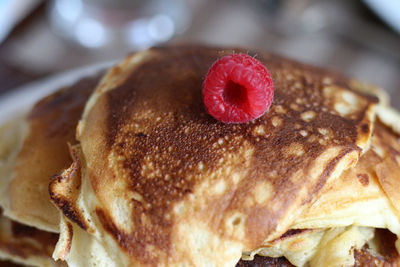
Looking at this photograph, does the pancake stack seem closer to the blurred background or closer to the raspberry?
the raspberry

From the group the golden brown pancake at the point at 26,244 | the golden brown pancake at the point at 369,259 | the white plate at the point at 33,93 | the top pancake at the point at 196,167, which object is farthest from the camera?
the white plate at the point at 33,93

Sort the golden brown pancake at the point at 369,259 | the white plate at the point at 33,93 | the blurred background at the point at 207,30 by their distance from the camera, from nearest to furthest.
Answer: the golden brown pancake at the point at 369,259 → the white plate at the point at 33,93 → the blurred background at the point at 207,30

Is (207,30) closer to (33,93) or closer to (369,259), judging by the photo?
(33,93)

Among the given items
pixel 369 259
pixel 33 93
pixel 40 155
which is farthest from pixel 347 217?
pixel 33 93

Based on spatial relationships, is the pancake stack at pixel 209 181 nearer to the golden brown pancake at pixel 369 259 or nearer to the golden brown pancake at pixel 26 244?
the golden brown pancake at pixel 369 259

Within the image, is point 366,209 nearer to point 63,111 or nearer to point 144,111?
point 144,111

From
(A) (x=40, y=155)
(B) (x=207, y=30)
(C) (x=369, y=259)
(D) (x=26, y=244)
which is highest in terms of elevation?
(A) (x=40, y=155)

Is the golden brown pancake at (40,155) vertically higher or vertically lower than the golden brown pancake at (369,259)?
higher

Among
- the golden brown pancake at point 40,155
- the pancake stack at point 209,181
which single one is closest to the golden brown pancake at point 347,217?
the pancake stack at point 209,181
